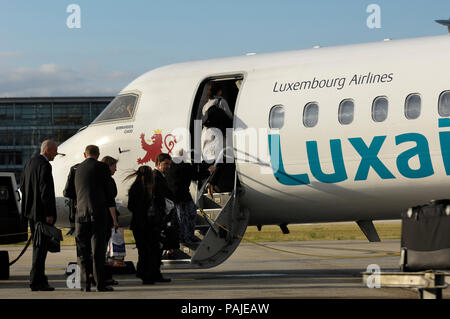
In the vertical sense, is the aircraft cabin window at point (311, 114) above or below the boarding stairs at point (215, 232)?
above

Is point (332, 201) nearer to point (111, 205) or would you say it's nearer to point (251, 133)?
point (251, 133)

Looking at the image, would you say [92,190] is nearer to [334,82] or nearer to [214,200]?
[214,200]

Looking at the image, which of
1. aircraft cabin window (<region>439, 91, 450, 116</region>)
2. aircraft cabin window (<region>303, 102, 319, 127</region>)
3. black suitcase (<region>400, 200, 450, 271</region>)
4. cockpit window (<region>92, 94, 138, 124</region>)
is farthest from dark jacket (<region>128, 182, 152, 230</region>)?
black suitcase (<region>400, 200, 450, 271</region>)

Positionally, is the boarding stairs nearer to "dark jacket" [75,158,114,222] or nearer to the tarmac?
the tarmac

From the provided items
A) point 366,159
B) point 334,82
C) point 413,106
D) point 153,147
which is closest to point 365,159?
point 366,159

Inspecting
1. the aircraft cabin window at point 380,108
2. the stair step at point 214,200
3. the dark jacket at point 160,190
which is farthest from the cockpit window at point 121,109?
the aircraft cabin window at point 380,108

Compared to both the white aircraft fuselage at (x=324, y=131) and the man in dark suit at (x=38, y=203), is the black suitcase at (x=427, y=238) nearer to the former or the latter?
the white aircraft fuselage at (x=324, y=131)

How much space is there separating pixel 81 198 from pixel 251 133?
12.7ft

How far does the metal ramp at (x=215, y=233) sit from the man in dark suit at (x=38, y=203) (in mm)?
2742

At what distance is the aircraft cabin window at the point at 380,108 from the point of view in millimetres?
13297

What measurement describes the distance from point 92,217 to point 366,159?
190 inches

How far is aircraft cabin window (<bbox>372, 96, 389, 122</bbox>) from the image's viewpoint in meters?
13.3

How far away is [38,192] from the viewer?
40.6 feet
